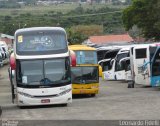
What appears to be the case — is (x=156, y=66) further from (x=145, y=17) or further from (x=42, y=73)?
(x=145, y=17)

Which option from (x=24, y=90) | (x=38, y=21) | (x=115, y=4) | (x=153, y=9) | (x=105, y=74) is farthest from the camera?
(x=115, y=4)

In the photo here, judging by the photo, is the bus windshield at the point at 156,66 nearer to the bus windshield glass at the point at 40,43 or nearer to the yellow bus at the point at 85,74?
the yellow bus at the point at 85,74

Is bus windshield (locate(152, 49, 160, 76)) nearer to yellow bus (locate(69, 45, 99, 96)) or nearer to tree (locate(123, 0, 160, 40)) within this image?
yellow bus (locate(69, 45, 99, 96))

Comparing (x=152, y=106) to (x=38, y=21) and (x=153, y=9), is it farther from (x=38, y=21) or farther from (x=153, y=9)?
(x=38, y=21)

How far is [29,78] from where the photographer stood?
961 inches

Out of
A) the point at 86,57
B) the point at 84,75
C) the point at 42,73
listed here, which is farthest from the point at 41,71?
the point at 86,57

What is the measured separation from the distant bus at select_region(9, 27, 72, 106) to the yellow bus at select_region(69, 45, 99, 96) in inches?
231

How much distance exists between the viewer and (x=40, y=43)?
81.9 feet

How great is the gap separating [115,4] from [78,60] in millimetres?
107165

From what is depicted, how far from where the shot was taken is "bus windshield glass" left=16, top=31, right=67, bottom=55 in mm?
24750

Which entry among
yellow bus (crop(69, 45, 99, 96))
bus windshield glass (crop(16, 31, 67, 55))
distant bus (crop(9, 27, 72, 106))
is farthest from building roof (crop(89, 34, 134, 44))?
distant bus (crop(9, 27, 72, 106))

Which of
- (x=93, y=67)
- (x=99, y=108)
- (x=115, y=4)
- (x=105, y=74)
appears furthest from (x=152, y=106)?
(x=115, y=4)

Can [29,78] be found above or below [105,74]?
above

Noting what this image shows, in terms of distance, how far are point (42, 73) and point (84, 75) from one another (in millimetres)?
6475
